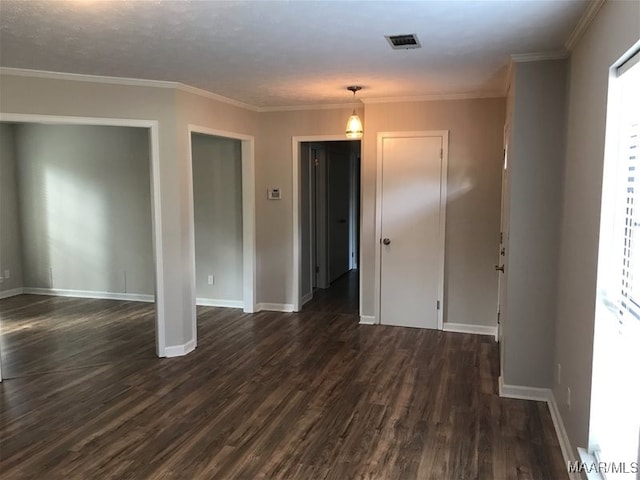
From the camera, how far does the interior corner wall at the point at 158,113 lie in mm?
3824

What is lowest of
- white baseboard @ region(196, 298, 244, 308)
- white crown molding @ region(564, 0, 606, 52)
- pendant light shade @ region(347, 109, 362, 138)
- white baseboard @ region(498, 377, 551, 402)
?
white baseboard @ region(498, 377, 551, 402)

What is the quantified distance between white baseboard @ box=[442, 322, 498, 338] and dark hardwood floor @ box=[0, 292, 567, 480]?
0.44 feet

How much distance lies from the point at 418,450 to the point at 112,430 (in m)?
1.87

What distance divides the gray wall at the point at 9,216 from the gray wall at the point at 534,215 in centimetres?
642

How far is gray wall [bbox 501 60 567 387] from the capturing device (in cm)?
327

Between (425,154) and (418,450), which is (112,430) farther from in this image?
(425,154)

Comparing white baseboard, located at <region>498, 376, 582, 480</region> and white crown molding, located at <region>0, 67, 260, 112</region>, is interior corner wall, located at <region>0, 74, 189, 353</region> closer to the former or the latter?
white crown molding, located at <region>0, 67, 260, 112</region>

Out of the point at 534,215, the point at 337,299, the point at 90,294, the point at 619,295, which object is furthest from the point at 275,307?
the point at 619,295

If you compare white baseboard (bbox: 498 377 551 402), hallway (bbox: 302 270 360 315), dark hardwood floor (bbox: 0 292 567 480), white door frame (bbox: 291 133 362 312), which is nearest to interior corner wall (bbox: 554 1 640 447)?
white baseboard (bbox: 498 377 551 402)

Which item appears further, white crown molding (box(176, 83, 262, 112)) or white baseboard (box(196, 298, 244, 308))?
white baseboard (box(196, 298, 244, 308))

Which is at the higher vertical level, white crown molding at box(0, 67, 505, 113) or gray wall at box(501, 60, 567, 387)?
white crown molding at box(0, 67, 505, 113)

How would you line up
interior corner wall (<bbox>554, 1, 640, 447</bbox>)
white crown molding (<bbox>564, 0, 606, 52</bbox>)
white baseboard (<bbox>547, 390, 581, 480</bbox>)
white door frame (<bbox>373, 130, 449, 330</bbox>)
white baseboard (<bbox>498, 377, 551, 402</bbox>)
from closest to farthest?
interior corner wall (<bbox>554, 1, 640, 447</bbox>)
white crown molding (<bbox>564, 0, 606, 52</bbox>)
white baseboard (<bbox>547, 390, 581, 480</bbox>)
white baseboard (<bbox>498, 377, 551, 402</bbox>)
white door frame (<bbox>373, 130, 449, 330</bbox>)

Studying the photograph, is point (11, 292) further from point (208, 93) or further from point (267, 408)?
point (267, 408)

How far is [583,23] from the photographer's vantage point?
8.61 feet
